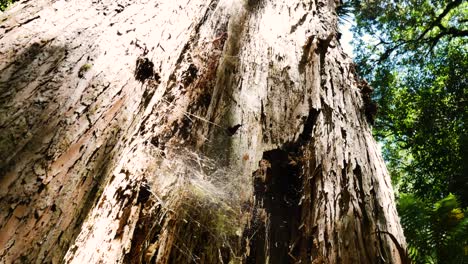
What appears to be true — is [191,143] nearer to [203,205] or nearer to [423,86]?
[203,205]

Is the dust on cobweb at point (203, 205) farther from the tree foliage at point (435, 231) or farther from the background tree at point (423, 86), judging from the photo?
the background tree at point (423, 86)

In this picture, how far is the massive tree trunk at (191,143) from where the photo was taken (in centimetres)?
103

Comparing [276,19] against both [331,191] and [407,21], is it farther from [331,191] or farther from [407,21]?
[407,21]

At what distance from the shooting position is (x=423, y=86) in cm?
1065

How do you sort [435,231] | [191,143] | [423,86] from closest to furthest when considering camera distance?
[191,143], [435,231], [423,86]

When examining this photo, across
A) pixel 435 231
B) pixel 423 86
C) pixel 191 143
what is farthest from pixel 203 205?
pixel 423 86

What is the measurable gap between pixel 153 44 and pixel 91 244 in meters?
1.57

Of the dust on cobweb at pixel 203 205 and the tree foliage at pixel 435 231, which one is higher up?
the tree foliage at pixel 435 231

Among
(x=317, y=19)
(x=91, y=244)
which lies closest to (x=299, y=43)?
(x=317, y=19)

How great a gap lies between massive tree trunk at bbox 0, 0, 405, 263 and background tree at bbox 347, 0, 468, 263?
7.46m

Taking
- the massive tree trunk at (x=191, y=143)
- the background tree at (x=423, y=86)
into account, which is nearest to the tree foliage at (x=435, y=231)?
the background tree at (x=423, y=86)

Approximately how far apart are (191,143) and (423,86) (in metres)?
11.1

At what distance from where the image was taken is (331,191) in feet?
4.10

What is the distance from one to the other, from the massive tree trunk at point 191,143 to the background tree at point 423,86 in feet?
24.5
